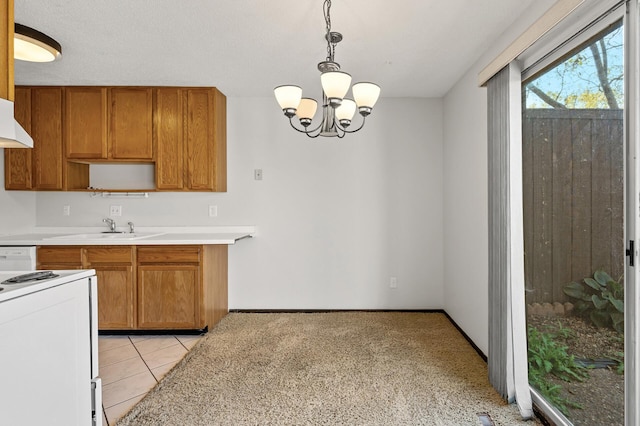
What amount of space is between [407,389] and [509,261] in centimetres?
104

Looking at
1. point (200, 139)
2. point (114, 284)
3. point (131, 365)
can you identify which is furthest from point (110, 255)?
point (200, 139)

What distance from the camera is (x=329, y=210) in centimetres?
379

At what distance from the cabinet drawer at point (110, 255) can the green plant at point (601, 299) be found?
3.32 m

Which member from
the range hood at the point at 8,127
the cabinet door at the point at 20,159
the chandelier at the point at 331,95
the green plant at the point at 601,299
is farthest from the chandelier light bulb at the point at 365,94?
the cabinet door at the point at 20,159

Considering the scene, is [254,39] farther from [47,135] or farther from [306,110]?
[47,135]

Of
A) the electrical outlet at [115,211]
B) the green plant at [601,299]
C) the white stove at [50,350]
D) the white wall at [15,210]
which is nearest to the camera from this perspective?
the white stove at [50,350]

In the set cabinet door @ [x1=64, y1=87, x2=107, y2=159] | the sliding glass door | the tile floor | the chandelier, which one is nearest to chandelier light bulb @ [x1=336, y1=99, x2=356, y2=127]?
the chandelier

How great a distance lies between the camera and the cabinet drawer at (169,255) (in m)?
3.12

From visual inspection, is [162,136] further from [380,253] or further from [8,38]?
[380,253]

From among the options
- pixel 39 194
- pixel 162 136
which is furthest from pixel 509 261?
pixel 39 194

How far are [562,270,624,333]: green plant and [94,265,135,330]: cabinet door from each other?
3.33 m

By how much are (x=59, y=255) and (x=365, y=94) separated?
3057mm

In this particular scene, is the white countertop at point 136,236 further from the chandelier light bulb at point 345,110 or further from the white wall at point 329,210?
A: the chandelier light bulb at point 345,110

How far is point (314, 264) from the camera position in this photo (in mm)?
3801
